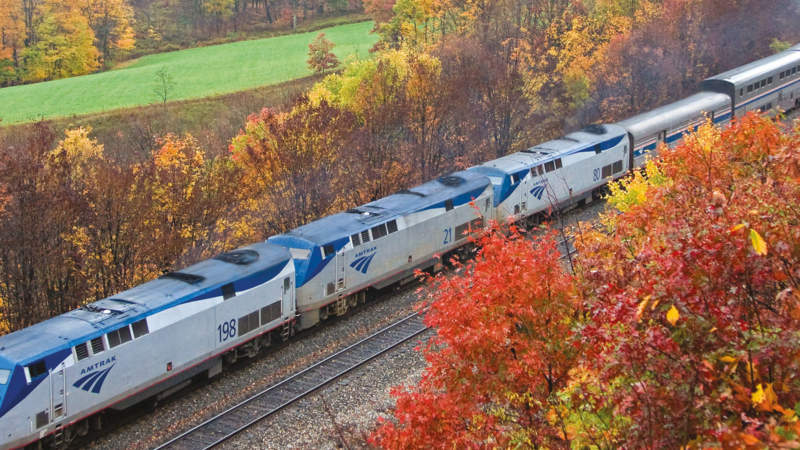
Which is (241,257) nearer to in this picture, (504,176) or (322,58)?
(504,176)

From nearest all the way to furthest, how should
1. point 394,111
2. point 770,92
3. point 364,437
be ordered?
point 364,437 < point 394,111 < point 770,92

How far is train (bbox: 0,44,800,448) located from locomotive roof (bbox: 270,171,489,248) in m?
0.06

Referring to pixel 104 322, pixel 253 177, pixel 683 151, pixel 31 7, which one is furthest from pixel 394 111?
pixel 31 7

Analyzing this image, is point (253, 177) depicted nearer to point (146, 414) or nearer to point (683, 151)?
point (146, 414)

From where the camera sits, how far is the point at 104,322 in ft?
74.5

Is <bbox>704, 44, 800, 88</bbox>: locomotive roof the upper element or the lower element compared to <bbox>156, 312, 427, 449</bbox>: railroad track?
upper

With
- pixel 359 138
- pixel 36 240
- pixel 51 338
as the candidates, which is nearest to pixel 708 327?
pixel 51 338

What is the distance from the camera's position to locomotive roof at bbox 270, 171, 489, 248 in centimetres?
2942

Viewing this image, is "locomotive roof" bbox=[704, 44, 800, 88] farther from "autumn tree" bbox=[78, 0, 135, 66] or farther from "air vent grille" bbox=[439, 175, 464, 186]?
"autumn tree" bbox=[78, 0, 135, 66]

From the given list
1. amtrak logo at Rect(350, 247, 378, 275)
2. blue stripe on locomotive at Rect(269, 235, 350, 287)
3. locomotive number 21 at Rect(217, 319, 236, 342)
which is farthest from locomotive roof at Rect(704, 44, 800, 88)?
locomotive number 21 at Rect(217, 319, 236, 342)

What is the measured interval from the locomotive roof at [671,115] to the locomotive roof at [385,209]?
13.2 meters

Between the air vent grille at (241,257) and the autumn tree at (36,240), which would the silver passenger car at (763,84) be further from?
the autumn tree at (36,240)

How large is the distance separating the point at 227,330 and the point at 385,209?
926 cm

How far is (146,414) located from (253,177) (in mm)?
16699
